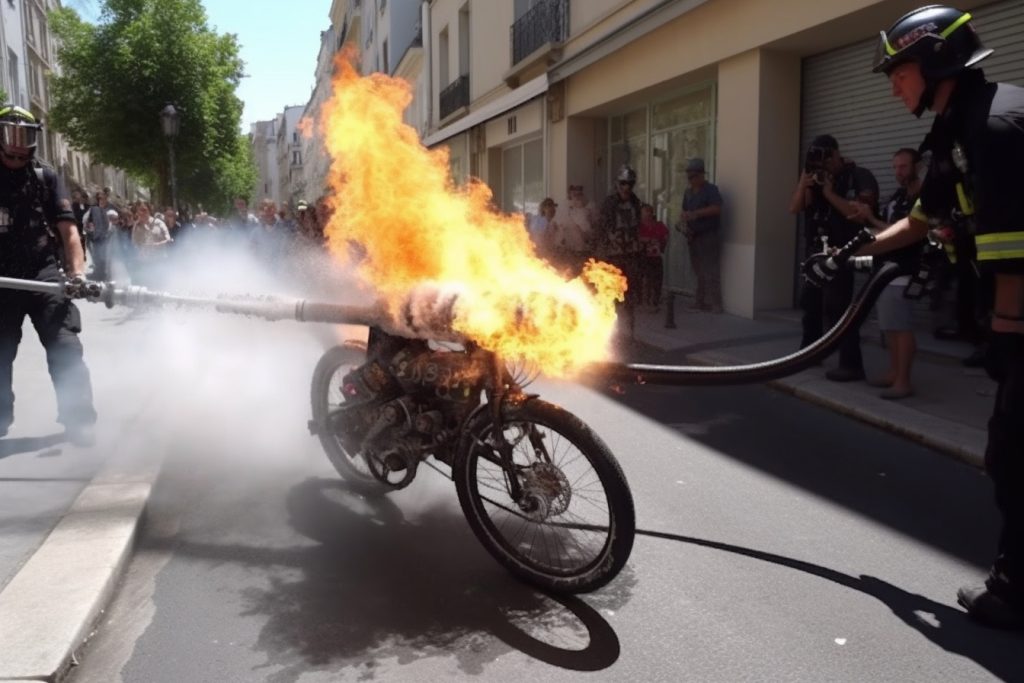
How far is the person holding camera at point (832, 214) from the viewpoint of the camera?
23.4 feet

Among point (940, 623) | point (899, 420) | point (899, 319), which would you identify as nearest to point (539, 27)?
point (899, 319)

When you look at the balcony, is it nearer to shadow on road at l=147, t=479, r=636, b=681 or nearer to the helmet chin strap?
shadow on road at l=147, t=479, r=636, b=681

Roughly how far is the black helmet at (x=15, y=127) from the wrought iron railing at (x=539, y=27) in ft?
44.3

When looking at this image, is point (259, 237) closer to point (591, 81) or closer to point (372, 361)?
point (591, 81)

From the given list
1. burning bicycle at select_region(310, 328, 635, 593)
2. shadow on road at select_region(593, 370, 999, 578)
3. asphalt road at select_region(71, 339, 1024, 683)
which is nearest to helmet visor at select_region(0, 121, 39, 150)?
asphalt road at select_region(71, 339, 1024, 683)

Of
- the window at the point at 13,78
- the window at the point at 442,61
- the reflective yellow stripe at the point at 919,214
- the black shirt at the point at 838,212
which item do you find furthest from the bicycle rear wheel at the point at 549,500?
the window at the point at 13,78

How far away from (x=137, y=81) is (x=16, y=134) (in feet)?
102

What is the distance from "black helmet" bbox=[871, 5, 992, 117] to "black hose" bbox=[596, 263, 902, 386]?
2.48ft

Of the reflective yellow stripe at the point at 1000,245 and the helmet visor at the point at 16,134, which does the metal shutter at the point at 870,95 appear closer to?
the reflective yellow stripe at the point at 1000,245

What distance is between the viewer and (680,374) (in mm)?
3666

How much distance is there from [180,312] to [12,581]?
33.1 ft

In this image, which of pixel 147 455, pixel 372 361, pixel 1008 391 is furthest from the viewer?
pixel 147 455

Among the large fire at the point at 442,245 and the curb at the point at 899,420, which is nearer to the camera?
the large fire at the point at 442,245

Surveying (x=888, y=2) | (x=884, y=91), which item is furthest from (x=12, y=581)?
(x=884, y=91)
